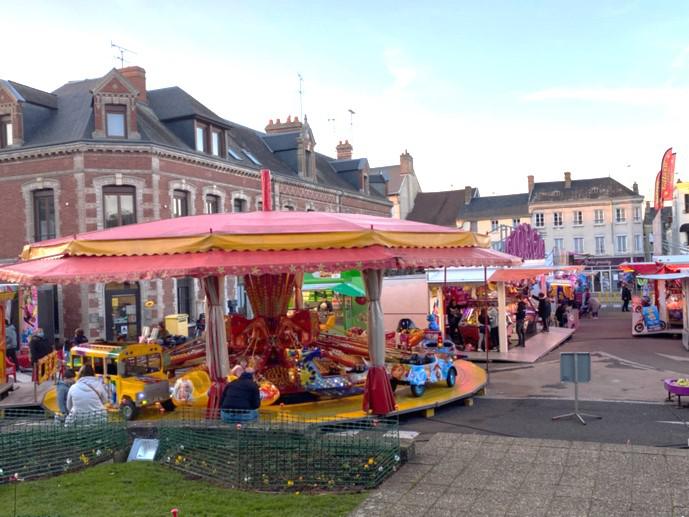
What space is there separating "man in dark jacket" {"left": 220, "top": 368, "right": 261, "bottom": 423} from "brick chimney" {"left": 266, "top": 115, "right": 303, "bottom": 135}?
30.5 m

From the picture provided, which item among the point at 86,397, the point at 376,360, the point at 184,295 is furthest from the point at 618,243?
the point at 86,397

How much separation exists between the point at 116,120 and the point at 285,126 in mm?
15566

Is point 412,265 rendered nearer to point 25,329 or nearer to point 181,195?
point 25,329

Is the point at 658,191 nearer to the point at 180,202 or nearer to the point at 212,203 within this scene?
the point at 212,203

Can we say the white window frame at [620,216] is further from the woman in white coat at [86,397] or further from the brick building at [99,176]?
the woman in white coat at [86,397]

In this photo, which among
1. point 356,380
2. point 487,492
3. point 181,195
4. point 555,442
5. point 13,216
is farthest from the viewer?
point 181,195

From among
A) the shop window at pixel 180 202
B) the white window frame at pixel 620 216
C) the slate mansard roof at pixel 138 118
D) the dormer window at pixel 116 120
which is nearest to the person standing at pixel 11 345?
the slate mansard roof at pixel 138 118

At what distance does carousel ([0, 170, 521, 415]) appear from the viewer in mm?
9461

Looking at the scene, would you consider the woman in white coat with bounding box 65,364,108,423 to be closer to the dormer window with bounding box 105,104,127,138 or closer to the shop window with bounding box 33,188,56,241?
the shop window with bounding box 33,188,56,241

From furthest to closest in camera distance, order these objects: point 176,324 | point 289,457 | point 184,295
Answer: point 184,295 → point 176,324 → point 289,457

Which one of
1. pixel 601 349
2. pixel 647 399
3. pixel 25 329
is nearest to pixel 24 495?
pixel 647 399

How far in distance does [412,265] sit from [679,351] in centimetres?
1351

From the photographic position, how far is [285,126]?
39031 mm

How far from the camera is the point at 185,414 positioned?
11.0m
